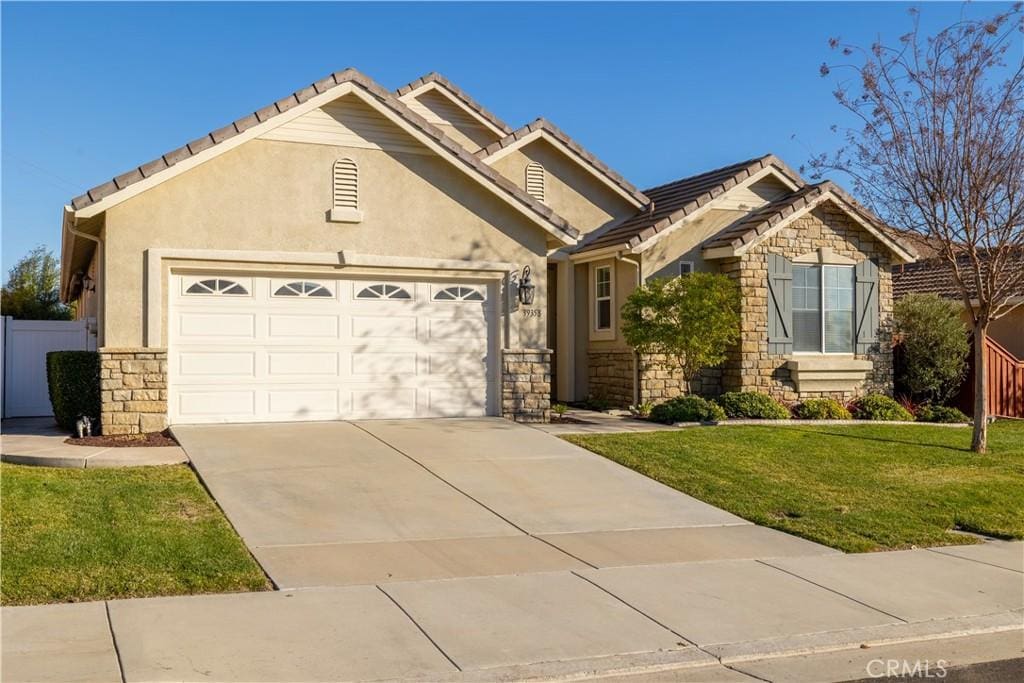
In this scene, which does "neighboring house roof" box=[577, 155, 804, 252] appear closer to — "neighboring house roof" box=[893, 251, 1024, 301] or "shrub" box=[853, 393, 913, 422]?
"shrub" box=[853, 393, 913, 422]

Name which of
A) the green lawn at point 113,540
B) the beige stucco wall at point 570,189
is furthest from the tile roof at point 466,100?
the green lawn at point 113,540

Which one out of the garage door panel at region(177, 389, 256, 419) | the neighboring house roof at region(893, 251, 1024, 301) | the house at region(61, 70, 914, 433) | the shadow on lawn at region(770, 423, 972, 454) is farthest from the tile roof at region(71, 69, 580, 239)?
the neighboring house roof at region(893, 251, 1024, 301)

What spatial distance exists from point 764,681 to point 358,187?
10665mm

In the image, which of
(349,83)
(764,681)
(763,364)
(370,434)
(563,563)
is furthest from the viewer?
(763,364)

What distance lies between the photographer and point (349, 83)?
48.1 ft

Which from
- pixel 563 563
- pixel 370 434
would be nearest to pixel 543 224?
pixel 370 434

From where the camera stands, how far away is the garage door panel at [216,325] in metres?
14.0

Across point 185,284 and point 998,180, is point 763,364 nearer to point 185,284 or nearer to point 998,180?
point 998,180

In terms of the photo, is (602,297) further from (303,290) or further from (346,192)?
(303,290)

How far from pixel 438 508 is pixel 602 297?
1007 centimetres

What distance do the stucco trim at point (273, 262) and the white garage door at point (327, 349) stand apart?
298 millimetres

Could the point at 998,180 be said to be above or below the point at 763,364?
above

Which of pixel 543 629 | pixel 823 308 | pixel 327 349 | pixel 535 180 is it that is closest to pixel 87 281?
pixel 327 349

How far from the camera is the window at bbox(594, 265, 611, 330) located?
63.6ft
